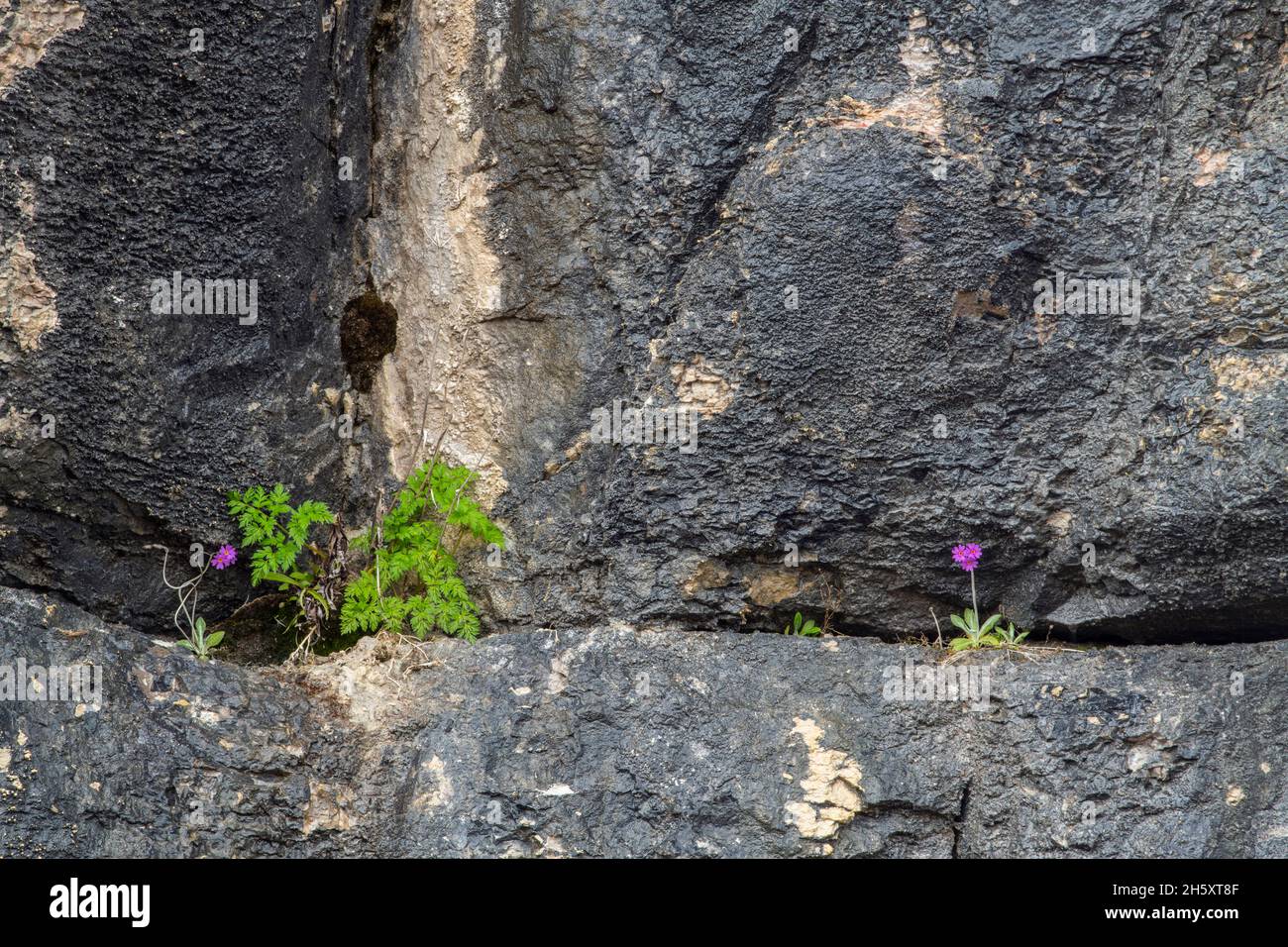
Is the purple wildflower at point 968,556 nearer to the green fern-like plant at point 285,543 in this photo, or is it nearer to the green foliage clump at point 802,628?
the green foliage clump at point 802,628

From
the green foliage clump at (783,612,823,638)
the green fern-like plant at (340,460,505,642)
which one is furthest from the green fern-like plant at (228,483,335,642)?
the green foliage clump at (783,612,823,638)

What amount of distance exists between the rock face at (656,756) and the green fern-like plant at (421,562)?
10.7 inches

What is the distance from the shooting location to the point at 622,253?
481 centimetres

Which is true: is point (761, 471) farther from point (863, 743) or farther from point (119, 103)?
point (119, 103)

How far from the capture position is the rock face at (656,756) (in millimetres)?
4270

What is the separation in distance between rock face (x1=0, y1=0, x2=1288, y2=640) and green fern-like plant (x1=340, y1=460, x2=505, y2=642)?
188 millimetres

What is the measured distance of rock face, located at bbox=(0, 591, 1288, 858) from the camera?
4270 millimetres

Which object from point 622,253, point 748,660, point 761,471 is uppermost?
point 622,253

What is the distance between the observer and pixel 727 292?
475cm

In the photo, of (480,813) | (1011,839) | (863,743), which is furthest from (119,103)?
(1011,839)

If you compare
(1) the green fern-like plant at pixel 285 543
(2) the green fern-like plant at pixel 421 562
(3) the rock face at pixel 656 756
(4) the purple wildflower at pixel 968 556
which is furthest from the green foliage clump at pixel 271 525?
(4) the purple wildflower at pixel 968 556

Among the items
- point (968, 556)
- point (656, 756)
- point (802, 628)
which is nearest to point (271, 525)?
point (656, 756)

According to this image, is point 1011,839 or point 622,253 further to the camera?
point 622,253

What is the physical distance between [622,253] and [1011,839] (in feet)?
8.48
